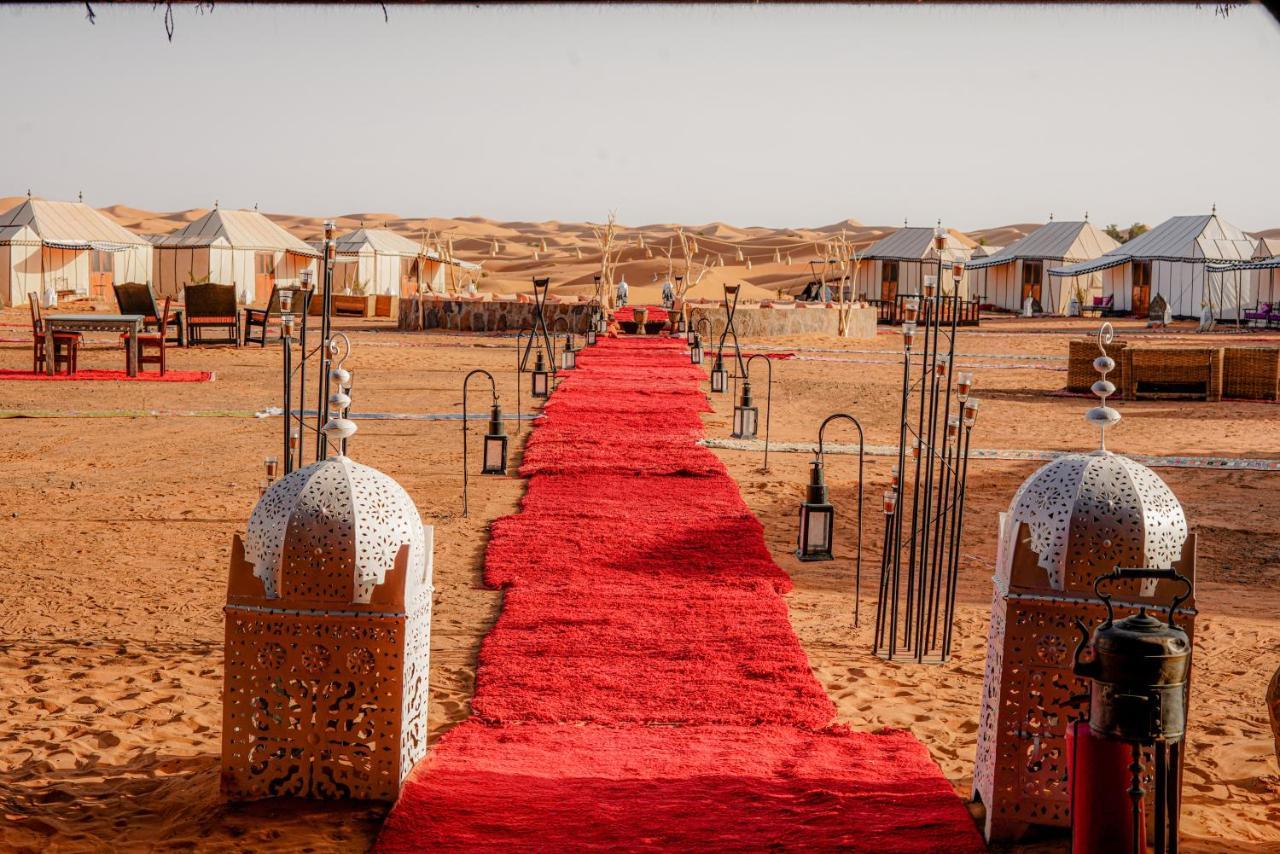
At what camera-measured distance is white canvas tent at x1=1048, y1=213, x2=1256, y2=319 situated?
125 ft

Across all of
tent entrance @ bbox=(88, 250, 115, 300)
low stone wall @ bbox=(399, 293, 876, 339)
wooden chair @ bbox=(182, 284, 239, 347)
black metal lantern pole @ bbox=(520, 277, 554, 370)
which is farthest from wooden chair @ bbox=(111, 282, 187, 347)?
tent entrance @ bbox=(88, 250, 115, 300)

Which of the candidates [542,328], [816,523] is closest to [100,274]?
[542,328]

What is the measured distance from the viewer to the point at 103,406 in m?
14.8

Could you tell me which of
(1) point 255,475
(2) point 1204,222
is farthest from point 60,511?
(2) point 1204,222

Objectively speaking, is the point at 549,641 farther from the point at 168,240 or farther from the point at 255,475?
the point at 168,240

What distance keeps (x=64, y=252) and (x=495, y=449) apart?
31448 millimetres

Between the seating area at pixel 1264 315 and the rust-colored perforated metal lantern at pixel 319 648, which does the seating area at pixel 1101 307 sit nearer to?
the seating area at pixel 1264 315

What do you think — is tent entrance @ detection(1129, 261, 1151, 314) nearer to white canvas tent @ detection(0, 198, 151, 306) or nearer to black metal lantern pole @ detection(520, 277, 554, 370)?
black metal lantern pole @ detection(520, 277, 554, 370)

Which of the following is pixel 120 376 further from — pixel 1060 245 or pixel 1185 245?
pixel 1060 245

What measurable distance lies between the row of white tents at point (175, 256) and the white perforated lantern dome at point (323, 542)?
31962mm

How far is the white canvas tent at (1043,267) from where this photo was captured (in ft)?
141

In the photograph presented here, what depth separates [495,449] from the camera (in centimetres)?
962

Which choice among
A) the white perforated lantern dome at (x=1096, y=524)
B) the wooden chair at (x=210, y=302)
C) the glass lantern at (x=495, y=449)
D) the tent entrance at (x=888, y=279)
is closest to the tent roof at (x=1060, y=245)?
the tent entrance at (x=888, y=279)

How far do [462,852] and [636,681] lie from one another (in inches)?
68.5
